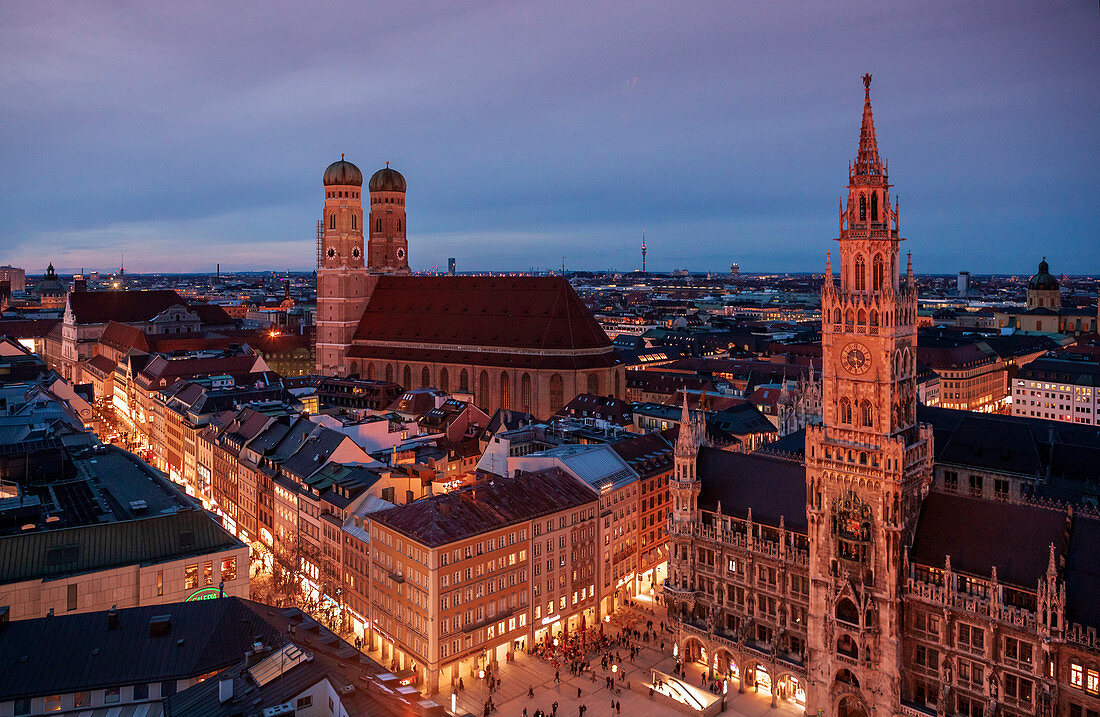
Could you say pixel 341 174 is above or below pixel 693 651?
above

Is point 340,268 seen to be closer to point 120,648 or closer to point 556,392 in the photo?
point 556,392

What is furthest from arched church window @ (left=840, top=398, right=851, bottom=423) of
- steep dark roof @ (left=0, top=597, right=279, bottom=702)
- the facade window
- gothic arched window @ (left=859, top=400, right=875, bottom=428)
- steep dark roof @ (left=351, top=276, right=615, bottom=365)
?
steep dark roof @ (left=351, top=276, right=615, bottom=365)

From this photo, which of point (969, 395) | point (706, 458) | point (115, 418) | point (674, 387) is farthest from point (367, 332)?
point (969, 395)

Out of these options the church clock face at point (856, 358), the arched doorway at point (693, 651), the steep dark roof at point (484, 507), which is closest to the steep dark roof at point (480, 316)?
the steep dark roof at point (484, 507)

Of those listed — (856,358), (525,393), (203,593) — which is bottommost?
(203,593)

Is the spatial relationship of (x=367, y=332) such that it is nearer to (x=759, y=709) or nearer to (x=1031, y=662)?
(x=759, y=709)

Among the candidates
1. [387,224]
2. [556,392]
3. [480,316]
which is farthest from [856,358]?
[387,224]
